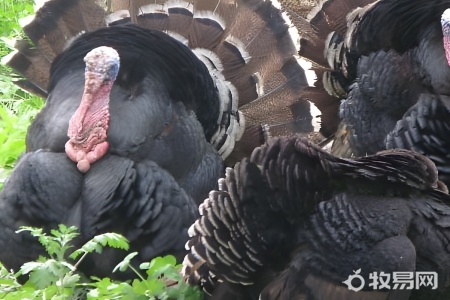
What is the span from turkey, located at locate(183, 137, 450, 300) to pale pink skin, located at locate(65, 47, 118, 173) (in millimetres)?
941

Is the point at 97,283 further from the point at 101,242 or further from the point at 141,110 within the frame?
the point at 141,110

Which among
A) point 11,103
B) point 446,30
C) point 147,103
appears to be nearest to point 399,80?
point 446,30

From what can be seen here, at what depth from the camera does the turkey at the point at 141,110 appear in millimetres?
4887

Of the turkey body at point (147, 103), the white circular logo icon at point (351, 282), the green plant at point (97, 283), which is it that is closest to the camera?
the white circular logo icon at point (351, 282)

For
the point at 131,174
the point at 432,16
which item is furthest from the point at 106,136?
the point at 432,16

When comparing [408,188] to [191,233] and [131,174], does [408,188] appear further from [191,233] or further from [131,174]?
[131,174]

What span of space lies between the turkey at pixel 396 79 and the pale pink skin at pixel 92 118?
134cm

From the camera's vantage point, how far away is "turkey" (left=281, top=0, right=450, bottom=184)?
514 centimetres

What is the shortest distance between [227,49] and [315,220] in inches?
81.0

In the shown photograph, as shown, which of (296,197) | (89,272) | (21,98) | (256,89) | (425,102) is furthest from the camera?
(21,98)

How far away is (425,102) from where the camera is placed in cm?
520

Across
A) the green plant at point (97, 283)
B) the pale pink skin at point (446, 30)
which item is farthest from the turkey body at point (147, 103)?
the pale pink skin at point (446, 30)

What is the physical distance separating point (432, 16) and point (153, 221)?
1766 mm

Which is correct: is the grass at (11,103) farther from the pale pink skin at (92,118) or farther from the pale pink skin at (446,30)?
the pale pink skin at (446,30)
